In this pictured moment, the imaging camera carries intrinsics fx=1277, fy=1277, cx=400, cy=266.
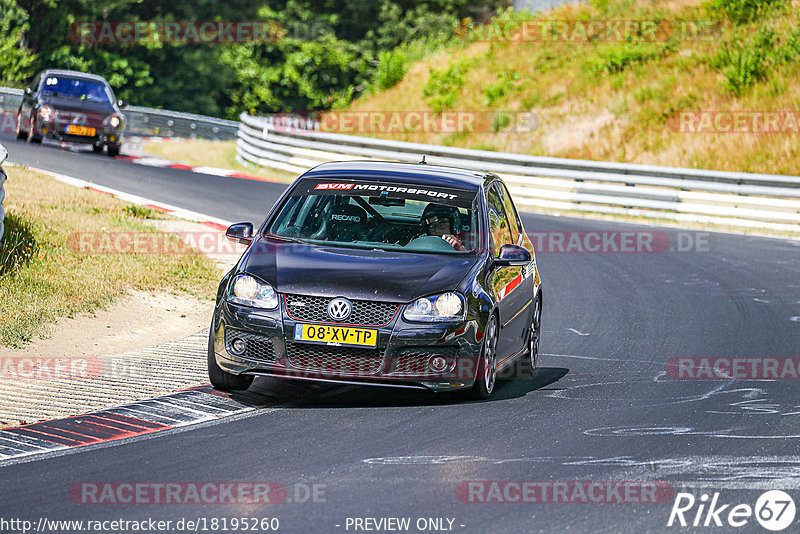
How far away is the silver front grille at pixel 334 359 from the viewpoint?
8117 millimetres

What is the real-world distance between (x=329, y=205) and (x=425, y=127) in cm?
2424

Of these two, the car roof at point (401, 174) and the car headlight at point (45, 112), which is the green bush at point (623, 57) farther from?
the car roof at point (401, 174)

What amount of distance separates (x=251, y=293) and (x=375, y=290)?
33.1 inches

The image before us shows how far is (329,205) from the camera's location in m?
9.62

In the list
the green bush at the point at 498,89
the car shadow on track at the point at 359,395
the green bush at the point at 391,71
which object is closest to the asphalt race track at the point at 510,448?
the car shadow on track at the point at 359,395

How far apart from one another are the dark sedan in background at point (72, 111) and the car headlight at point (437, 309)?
20136 mm

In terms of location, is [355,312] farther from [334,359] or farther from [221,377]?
[221,377]

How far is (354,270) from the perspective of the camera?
8406 mm

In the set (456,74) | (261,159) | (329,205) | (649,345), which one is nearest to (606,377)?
(649,345)

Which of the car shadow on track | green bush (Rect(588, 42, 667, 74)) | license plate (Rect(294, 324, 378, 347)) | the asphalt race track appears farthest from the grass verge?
green bush (Rect(588, 42, 667, 74))

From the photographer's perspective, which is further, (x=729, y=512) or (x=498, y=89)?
(x=498, y=89)

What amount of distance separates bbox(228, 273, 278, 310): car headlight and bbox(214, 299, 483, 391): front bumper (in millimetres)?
46

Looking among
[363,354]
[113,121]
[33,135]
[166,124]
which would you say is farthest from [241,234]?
[166,124]

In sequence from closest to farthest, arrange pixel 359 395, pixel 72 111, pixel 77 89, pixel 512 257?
pixel 359 395
pixel 512 257
pixel 72 111
pixel 77 89
